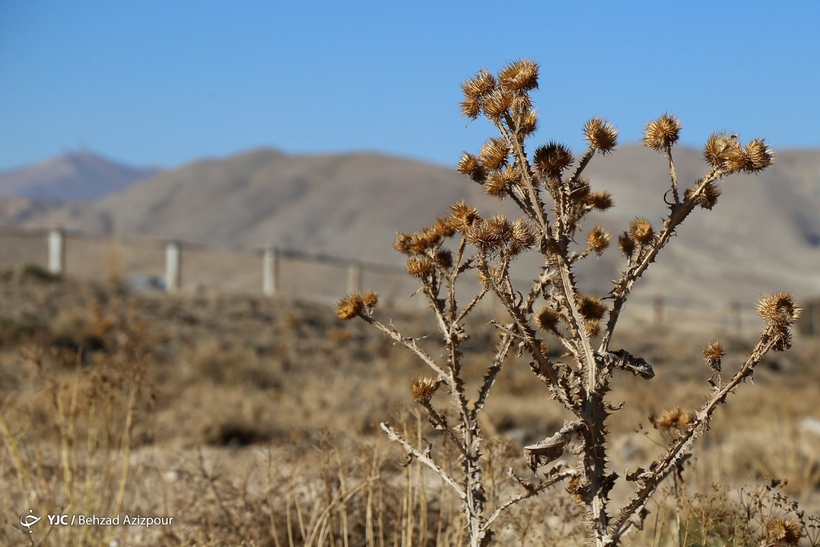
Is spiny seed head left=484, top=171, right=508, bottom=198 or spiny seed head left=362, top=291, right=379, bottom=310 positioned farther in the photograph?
spiny seed head left=362, top=291, right=379, bottom=310

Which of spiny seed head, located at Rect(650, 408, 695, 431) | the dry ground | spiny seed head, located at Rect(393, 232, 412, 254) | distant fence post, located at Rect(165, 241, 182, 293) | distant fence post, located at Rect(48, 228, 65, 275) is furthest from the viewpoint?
distant fence post, located at Rect(165, 241, 182, 293)

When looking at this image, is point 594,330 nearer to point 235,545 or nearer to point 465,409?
point 465,409

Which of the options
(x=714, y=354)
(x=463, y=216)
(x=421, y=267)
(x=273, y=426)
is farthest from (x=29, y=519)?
(x=273, y=426)

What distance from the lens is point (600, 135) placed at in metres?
2.65

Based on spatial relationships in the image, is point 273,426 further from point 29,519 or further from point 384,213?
point 384,213

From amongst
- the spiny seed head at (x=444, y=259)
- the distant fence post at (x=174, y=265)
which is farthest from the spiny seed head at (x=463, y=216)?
the distant fence post at (x=174, y=265)

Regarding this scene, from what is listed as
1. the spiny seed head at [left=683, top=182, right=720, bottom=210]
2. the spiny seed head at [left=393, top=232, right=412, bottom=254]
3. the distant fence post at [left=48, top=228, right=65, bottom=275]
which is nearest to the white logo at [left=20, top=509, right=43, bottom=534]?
the spiny seed head at [left=393, top=232, right=412, bottom=254]

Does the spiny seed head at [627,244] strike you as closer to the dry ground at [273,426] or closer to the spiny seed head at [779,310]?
the spiny seed head at [779,310]

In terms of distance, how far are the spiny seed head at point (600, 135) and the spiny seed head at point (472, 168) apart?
306mm

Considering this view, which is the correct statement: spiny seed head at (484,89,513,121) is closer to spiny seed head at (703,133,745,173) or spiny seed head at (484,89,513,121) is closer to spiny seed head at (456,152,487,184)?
spiny seed head at (456,152,487,184)

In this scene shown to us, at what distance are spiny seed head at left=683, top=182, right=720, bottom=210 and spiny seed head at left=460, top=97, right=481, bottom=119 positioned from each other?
62 cm

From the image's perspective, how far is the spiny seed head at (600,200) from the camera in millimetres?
3080

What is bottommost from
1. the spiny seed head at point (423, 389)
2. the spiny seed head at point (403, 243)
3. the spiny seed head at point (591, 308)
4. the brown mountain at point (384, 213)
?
the spiny seed head at point (423, 389)

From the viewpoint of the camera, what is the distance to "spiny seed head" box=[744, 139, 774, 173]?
254 centimetres
